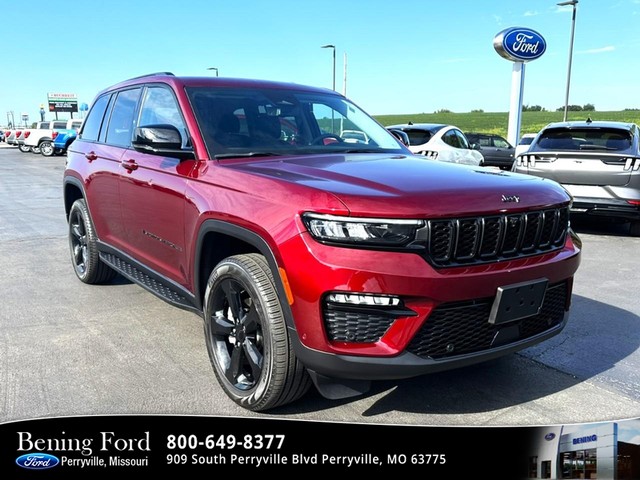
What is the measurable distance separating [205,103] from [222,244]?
39.9 inches

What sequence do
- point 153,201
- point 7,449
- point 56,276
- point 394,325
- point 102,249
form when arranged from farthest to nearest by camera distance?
point 56,276
point 102,249
point 153,201
point 7,449
point 394,325

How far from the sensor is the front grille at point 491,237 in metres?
2.47

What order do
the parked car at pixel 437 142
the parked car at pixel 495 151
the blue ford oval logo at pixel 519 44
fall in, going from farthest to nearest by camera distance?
the parked car at pixel 495 151 → the blue ford oval logo at pixel 519 44 → the parked car at pixel 437 142

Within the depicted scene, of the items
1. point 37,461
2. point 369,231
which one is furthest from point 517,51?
point 37,461

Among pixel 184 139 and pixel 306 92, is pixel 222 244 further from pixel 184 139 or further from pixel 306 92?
pixel 306 92

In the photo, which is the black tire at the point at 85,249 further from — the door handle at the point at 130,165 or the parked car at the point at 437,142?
the parked car at the point at 437,142

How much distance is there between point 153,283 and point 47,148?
30.6 metres

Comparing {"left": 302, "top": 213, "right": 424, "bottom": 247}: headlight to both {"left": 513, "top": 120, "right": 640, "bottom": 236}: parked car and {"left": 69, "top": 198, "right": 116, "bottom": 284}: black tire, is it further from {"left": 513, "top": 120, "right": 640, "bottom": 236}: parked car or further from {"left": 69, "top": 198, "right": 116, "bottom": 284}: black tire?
{"left": 513, "top": 120, "right": 640, "bottom": 236}: parked car

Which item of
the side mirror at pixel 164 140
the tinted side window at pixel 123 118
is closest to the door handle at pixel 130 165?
the tinted side window at pixel 123 118

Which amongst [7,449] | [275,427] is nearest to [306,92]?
[275,427]

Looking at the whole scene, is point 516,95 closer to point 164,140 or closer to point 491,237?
point 164,140

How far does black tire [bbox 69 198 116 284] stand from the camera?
5.12 m

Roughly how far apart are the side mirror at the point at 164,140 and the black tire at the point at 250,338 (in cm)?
84

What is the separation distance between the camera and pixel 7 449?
2611 millimetres
